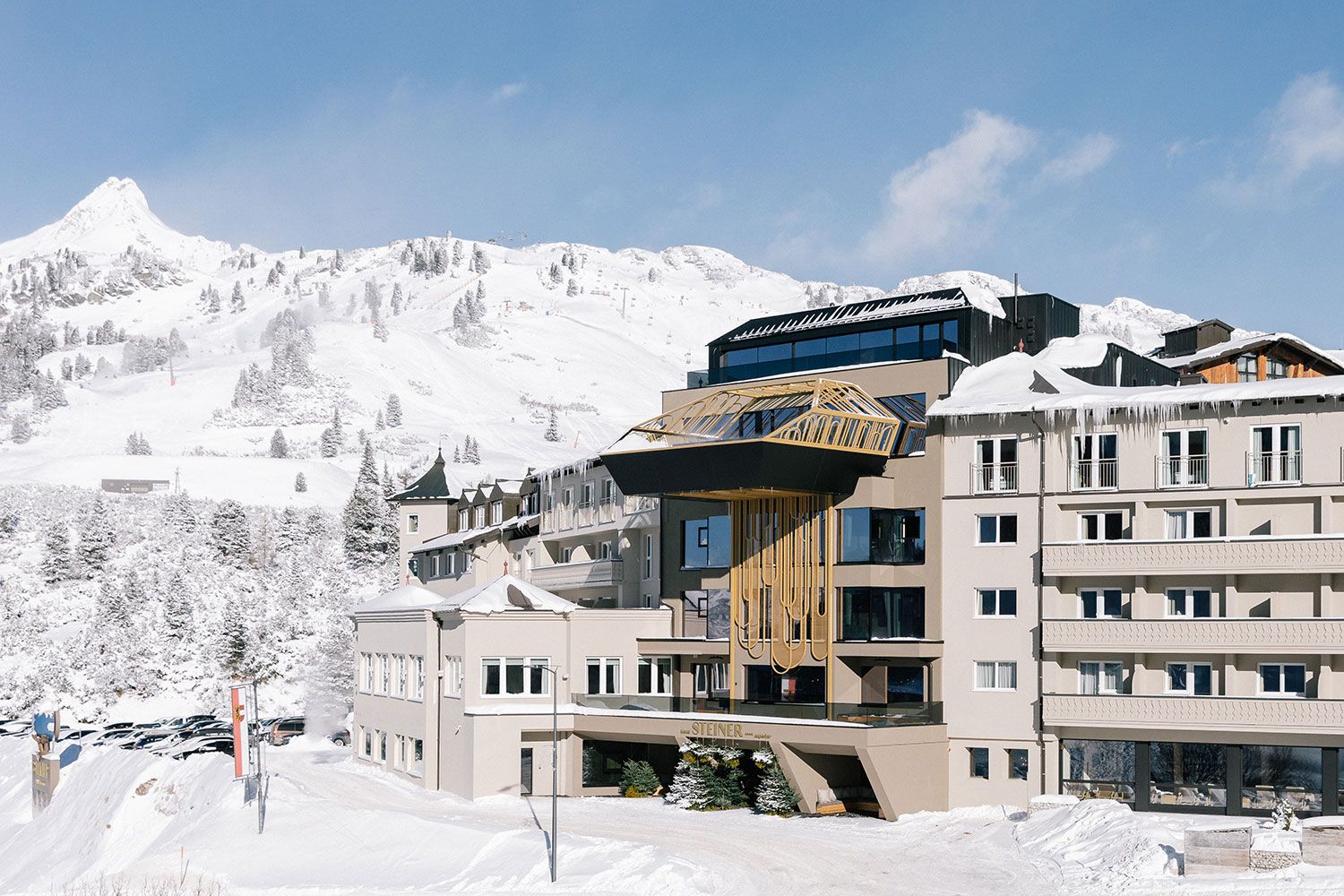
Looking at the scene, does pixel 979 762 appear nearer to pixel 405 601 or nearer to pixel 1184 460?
pixel 1184 460

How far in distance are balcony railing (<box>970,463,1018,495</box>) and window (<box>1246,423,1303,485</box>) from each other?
8.15 metres

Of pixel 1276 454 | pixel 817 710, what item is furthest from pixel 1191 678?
pixel 817 710

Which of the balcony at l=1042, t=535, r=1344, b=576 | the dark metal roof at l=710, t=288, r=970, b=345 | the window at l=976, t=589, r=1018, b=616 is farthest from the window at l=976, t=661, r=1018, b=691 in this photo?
the dark metal roof at l=710, t=288, r=970, b=345

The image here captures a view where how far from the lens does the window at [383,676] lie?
7131 centimetres

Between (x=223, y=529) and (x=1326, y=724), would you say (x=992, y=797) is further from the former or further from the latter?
(x=223, y=529)

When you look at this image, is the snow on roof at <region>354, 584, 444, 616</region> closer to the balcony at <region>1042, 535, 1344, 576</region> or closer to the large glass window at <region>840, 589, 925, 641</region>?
the large glass window at <region>840, 589, 925, 641</region>

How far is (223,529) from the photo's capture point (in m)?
149

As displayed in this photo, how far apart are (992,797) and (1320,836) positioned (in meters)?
15.3

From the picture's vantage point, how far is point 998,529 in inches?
2237

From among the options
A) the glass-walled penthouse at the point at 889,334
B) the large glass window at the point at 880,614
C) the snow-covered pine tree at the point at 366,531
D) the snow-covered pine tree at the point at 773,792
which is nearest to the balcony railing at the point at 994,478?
the large glass window at the point at 880,614

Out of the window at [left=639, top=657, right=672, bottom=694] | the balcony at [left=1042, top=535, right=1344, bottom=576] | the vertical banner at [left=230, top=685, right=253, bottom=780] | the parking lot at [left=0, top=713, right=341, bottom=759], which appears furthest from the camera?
the parking lot at [left=0, top=713, right=341, bottom=759]

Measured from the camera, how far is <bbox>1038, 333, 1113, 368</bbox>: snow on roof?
61.6 metres

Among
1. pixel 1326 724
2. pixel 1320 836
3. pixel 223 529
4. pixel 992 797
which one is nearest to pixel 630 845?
pixel 992 797

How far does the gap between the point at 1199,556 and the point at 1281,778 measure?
25.2 feet
